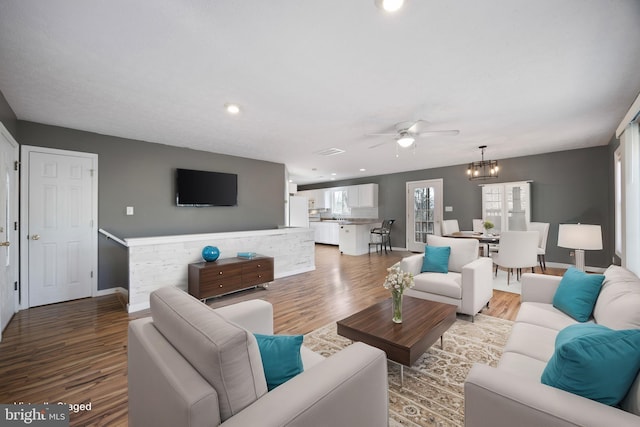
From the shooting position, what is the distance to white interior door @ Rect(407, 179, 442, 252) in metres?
7.53

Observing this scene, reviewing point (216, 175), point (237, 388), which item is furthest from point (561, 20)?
point (216, 175)

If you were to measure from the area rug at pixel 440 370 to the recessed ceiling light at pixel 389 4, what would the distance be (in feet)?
7.95

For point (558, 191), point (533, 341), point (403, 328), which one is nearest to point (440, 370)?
point (403, 328)

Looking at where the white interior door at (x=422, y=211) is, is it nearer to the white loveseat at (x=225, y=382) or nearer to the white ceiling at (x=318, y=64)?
the white ceiling at (x=318, y=64)

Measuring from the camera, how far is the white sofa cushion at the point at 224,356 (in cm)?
88

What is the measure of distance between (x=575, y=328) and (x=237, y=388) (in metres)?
1.62

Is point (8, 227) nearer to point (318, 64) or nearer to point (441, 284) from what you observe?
point (318, 64)

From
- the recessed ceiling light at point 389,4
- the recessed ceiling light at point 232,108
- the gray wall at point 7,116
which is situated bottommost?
the gray wall at point 7,116

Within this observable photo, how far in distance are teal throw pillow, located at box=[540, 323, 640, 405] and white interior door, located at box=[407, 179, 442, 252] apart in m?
6.71

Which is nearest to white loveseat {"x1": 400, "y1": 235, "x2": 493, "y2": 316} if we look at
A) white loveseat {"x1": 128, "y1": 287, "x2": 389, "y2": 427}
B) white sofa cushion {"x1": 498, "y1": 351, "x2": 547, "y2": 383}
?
white sofa cushion {"x1": 498, "y1": 351, "x2": 547, "y2": 383}

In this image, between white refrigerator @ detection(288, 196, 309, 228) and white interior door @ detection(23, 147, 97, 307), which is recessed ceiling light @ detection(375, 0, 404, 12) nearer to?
white interior door @ detection(23, 147, 97, 307)

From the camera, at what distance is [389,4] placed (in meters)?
1.52

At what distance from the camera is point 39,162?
359 cm

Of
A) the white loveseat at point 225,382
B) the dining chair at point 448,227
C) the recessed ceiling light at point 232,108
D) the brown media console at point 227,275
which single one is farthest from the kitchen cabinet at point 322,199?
the white loveseat at point 225,382
